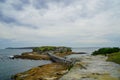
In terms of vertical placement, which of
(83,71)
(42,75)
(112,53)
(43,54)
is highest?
(112,53)

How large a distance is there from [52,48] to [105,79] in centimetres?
12426

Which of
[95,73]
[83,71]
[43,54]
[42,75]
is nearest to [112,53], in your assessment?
[42,75]

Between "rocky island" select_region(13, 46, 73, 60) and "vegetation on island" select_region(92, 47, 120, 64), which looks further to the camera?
"rocky island" select_region(13, 46, 73, 60)

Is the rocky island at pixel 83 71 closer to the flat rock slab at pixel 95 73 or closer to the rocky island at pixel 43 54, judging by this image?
the flat rock slab at pixel 95 73

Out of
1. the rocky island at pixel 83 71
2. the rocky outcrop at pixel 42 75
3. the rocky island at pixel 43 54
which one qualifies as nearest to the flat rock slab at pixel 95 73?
the rocky island at pixel 83 71

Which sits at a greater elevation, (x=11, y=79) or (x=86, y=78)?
(x=86, y=78)

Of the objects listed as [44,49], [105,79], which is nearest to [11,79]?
[105,79]

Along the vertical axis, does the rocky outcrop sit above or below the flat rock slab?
below

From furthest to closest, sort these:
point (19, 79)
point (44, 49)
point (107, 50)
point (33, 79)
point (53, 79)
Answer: point (44, 49) < point (107, 50) < point (19, 79) < point (33, 79) < point (53, 79)

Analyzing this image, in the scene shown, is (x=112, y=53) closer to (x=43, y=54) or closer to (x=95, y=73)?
(x=95, y=73)

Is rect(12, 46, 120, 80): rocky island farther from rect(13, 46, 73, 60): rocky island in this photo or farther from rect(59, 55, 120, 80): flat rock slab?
rect(13, 46, 73, 60): rocky island

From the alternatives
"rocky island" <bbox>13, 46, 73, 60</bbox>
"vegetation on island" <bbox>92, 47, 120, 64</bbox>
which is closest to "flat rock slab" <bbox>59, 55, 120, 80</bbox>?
"vegetation on island" <bbox>92, 47, 120, 64</bbox>

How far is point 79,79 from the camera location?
59.6 feet

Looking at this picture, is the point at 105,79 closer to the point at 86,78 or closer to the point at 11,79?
the point at 86,78
